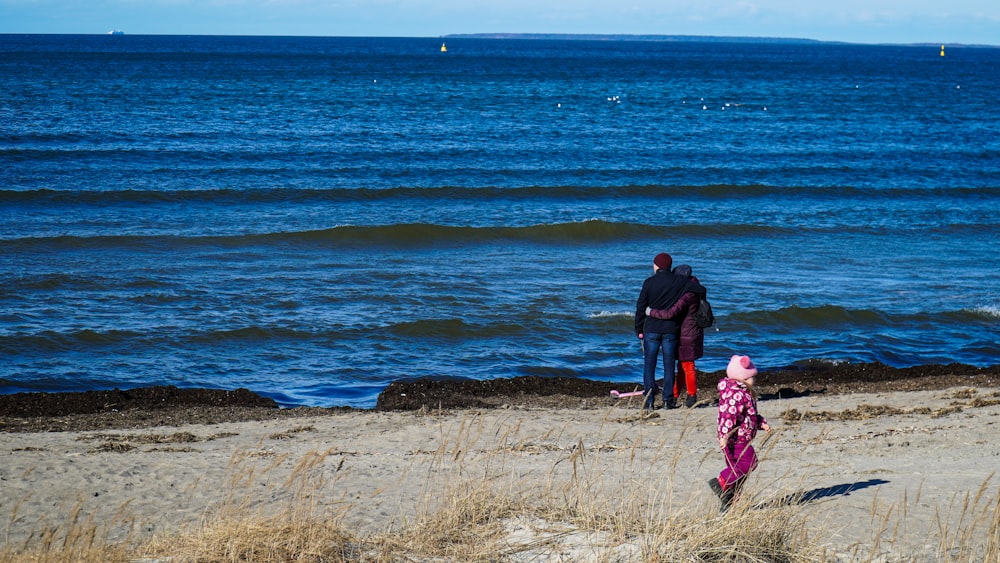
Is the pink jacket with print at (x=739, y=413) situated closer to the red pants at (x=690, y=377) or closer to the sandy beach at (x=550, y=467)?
the sandy beach at (x=550, y=467)

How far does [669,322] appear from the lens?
31.1 feet

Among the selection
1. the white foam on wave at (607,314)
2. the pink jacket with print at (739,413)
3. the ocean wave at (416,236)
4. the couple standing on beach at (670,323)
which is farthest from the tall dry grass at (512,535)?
the ocean wave at (416,236)

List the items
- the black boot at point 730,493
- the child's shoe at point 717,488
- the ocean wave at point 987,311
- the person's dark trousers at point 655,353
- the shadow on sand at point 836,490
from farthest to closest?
the ocean wave at point 987,311
the person's dark trousers at point 655,353
the shadow on sand at point 836,490
the child's shoe at point 717,488
the black boot at point 730,493

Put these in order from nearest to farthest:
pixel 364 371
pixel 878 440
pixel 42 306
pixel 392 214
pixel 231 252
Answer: pixel 878 440 → pixel 364 371 → pixel 42 306 → pixel 231 252 → pixel 392 214

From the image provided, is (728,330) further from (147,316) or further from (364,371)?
(147,316)

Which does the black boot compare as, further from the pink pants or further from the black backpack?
the black backpack

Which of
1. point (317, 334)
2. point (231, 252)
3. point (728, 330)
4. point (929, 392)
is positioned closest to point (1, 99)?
point (231, 252)

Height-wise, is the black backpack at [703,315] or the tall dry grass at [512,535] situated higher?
the black backpack at [703,315]

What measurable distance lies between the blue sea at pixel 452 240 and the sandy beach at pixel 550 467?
2.43 m

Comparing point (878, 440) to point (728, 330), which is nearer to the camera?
point (878, 440)

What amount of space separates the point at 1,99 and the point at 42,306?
35524mm

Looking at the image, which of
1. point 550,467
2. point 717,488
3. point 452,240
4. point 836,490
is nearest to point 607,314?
point 452,240

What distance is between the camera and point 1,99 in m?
44.4

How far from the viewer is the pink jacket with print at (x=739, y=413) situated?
563 centimetres
